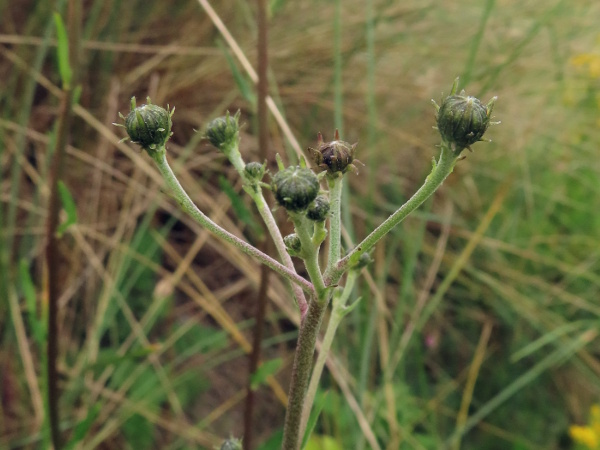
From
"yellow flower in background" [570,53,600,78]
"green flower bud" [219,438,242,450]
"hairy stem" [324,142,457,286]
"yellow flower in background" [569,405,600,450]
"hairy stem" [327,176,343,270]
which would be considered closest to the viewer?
"hairy stem" [324,142,457,286]

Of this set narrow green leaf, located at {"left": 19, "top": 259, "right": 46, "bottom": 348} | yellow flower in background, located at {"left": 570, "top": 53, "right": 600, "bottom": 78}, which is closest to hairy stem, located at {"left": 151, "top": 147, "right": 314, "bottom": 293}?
narrow green leaf, located at {"left": 19, "top": 259, "right": 46, "bottom": 348}

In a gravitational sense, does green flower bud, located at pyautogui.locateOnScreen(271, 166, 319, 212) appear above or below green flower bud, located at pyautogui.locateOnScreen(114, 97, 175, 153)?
below

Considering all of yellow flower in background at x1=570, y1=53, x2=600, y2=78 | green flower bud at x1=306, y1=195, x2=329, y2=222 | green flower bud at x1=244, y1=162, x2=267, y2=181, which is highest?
yellow flower in background at x1=570, y1=53, x2=600, y2=78

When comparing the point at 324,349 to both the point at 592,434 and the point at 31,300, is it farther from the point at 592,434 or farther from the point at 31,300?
the point at 592,434

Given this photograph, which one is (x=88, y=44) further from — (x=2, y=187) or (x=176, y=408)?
(x=176, y=408)

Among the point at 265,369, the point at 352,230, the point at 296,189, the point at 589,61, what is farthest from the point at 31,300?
the point at 589,61

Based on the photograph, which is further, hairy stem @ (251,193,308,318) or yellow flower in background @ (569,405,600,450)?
yellow flower in background @ (569,405,600,450)

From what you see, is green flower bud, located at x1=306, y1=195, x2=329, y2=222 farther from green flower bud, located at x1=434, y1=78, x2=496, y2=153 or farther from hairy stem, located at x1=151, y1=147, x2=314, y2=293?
green flower bud, located at x1=434, y1=78, x2=496, y2=153

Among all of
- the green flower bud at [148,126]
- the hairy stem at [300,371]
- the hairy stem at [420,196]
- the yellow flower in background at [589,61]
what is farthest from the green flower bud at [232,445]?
the yellow flower in background at [589,61]

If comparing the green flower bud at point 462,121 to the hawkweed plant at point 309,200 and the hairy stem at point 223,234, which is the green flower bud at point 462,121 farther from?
the hairy stem at point 223,234
